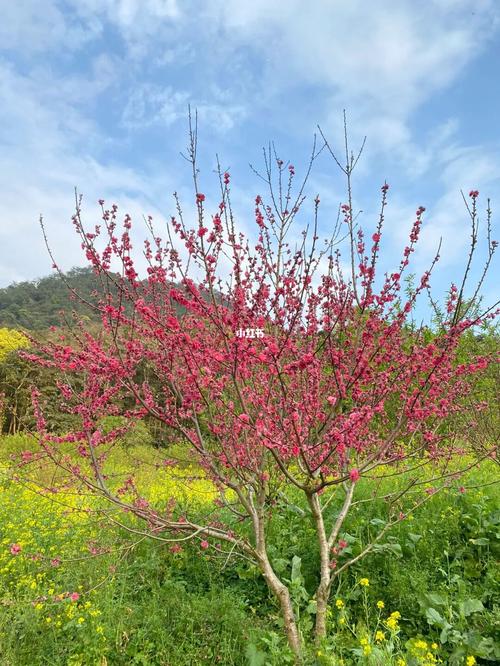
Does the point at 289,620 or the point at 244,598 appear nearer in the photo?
the point at 289,620

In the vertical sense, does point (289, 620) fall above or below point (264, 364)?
below

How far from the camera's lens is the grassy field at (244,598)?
317 centimetres

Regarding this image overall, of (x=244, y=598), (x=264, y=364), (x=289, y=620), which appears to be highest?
(x=264, y=364)

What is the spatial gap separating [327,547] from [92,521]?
298 centimetres

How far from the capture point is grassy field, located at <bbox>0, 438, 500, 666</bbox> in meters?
3.17

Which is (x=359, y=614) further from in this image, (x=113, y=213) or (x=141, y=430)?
(x=141, y=430)

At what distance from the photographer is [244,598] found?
13.3ft

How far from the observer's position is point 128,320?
3080 millimetres

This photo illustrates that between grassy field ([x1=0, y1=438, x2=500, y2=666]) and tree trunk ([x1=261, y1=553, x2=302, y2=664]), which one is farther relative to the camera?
grassy field ([x1=0, y1=438, x2=500, y2=666])

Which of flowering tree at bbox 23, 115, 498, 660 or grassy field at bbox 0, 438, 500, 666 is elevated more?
flowering tree at bbox 23, 115, 498, 660

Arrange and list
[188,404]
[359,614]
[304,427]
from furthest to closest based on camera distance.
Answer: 1. [359,614]
2. [188,404]
3. [304,427]

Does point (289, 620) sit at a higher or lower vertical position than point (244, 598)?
higher

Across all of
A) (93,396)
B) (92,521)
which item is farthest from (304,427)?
(92,521)

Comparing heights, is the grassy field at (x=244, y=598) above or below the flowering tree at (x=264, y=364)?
below
